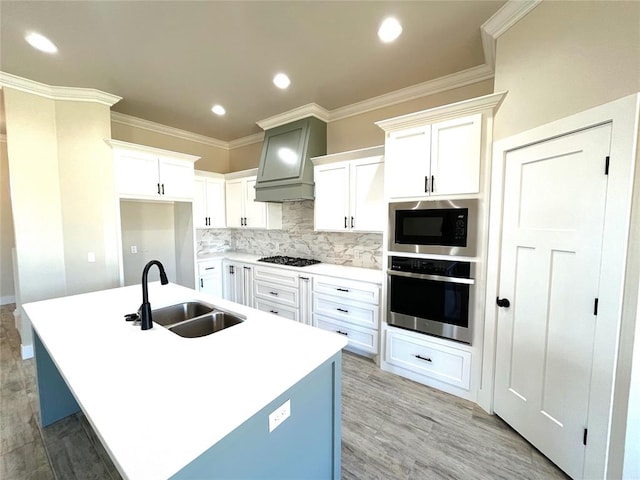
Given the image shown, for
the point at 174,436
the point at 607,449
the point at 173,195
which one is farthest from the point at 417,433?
the point at 173,195

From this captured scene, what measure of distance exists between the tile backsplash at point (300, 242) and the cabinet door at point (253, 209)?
0.34 meters

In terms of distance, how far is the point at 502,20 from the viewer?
1900 millimetres

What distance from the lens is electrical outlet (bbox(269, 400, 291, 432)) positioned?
98 cm

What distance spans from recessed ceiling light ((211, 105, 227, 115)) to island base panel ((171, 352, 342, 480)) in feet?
11.2

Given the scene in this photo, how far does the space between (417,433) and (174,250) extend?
418 cm

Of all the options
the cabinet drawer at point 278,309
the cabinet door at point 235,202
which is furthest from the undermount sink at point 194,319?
the cabinet door at point 235,202

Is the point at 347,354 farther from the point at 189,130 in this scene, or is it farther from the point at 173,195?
the point at 189,130

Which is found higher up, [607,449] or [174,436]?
[174,436]

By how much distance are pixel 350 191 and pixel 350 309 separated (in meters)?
1.35

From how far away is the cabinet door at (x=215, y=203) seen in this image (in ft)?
14.2

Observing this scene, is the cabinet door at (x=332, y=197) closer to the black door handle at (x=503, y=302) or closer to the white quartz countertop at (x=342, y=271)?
the white quartz countertop at (x=342, y=271)

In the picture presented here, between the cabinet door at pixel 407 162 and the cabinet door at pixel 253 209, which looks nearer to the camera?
the cabinet door at pixel 407 162

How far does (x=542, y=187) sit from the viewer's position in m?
1.67

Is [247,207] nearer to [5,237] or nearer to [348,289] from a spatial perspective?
[348,289]
